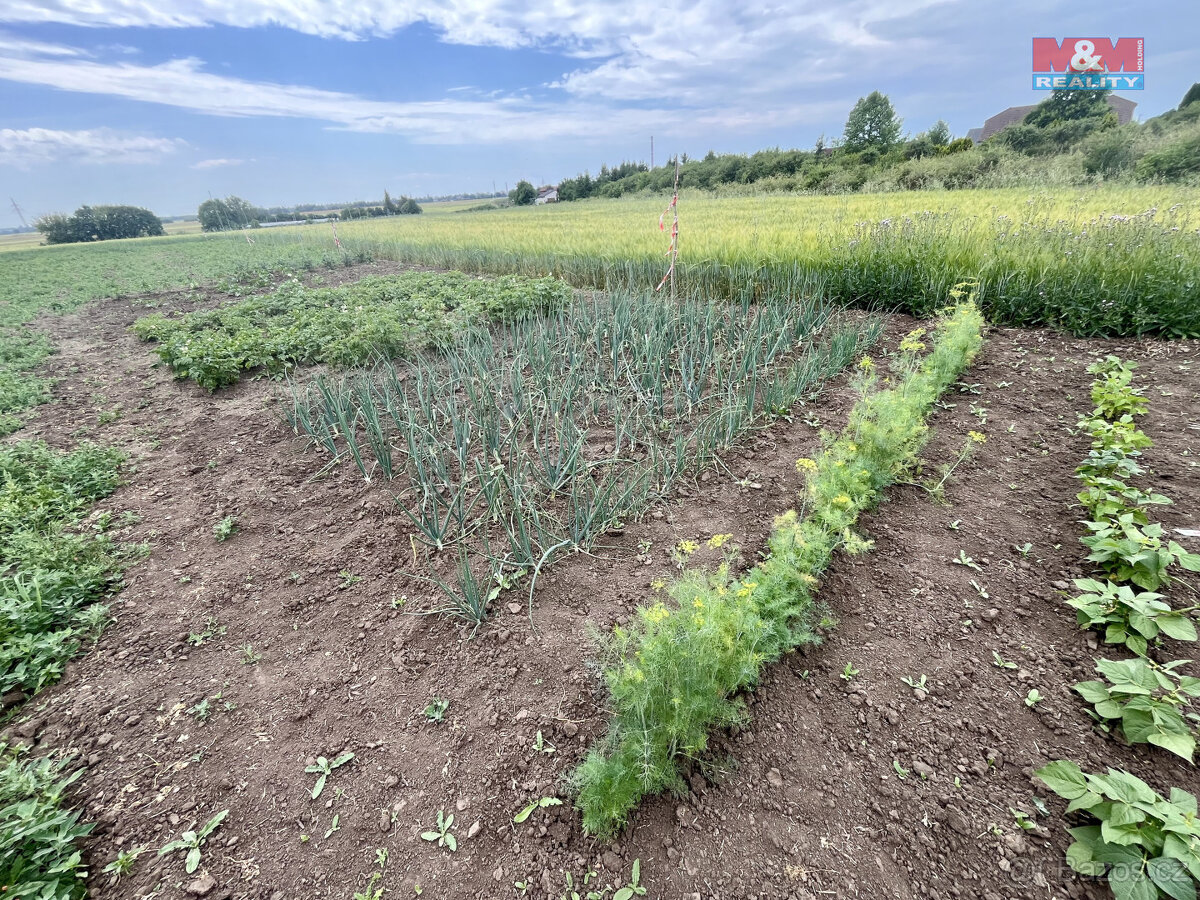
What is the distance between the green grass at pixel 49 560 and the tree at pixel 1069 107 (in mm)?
28701

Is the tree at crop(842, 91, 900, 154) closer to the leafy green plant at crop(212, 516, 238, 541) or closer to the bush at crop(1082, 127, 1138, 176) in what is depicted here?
the bush at crop(1082, 127, 1138, 176)

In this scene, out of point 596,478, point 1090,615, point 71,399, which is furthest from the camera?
point 71,399

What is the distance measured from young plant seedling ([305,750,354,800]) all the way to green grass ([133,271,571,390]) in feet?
13.1

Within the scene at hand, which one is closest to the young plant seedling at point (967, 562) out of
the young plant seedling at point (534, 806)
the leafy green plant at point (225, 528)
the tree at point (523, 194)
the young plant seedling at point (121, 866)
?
the young plant seedling at point (534, 806)

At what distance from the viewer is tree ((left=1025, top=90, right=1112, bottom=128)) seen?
62.8 ft

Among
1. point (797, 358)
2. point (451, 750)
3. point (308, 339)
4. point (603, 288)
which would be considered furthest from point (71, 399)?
point (797, 358)

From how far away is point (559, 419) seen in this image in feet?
10.6

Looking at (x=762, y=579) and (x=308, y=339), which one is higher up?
(x=308, y=339)

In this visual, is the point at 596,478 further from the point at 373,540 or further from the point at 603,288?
the point at 603,288

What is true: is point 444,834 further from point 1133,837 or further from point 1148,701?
point 1148,701

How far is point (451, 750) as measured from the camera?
178 cm

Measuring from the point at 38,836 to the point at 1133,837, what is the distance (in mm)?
3174

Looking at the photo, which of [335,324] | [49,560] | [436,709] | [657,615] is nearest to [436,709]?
[436,709]

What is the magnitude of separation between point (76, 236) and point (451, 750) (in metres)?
45.9
